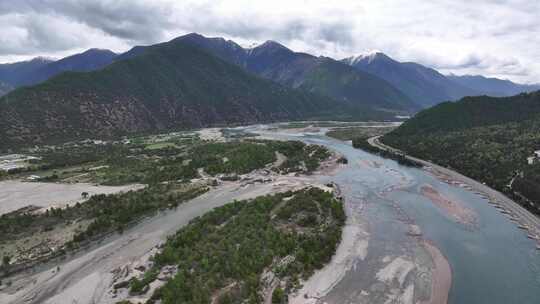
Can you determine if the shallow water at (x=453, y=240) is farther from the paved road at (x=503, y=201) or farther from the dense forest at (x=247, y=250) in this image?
the dense forest at (x=247, y=250)

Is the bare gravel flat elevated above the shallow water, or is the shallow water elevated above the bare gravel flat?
the bare gravel flat

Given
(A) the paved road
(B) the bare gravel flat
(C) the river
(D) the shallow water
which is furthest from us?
(B) the bare gravel flat

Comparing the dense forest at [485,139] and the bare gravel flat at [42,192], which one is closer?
the bare gravel flat at [42,192]

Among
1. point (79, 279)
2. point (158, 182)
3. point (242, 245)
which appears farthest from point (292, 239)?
point (158, 182)

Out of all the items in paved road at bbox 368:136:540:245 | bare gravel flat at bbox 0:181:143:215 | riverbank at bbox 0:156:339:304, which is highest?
bare gravel flat at bbox 0:181:143:215

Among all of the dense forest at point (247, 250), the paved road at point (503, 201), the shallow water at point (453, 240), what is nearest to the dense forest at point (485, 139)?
the paved road at point (503, 201)

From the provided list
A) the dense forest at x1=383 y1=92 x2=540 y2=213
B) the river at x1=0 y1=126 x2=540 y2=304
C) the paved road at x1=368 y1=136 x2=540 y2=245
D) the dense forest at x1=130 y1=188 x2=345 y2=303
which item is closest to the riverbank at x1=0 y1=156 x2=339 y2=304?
the river at x1=0 y1=126 x2=540 y2=304

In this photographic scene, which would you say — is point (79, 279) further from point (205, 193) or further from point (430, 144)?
point (430, 144)

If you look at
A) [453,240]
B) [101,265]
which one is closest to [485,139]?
[453,240]

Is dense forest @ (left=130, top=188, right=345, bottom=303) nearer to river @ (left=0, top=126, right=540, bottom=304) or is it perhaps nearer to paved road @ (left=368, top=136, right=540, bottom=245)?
river @ (left=0, top=126, right=540, bottom=304)
